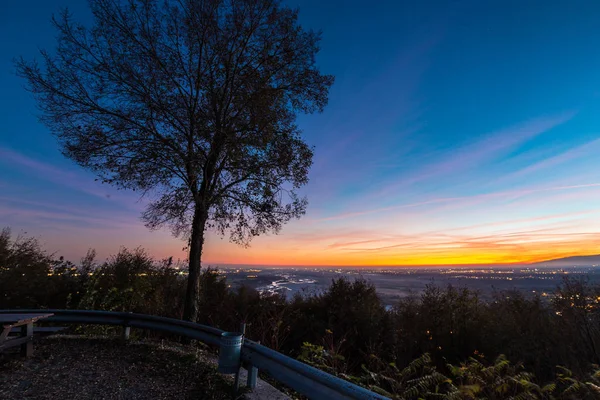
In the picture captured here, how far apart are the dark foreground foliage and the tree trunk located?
7.12ft

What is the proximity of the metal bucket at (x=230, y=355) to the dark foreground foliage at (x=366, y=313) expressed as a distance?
5000mm

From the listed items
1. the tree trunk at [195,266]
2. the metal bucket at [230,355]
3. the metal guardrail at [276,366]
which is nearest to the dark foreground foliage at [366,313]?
the tree trunk at [195,266]

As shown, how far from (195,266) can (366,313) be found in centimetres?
1101

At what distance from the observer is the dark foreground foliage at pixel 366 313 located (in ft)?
36.3

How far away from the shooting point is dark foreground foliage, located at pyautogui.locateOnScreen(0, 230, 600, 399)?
11.1 meters

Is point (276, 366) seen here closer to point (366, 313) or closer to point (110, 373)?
point (110, 373)

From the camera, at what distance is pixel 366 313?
52.6 feet

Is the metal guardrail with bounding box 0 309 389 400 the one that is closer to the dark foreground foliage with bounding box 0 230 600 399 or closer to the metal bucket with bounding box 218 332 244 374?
the metal bucket with bounding box 218 332 244 374

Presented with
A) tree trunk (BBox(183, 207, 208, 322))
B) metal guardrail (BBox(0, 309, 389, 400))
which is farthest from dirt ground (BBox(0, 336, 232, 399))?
tree trunk (BBox(183, 207, 208, 322))

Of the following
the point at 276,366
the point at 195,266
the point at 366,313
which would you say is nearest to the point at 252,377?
the point at 276,366

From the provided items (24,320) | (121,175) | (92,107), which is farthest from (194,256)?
(92,107)

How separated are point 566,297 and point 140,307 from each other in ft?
71.2

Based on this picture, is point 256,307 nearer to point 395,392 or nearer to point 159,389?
point 395,392

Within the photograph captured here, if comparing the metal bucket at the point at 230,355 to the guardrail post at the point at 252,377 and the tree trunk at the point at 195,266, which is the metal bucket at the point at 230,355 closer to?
the guardrail post at the point at 252,377
